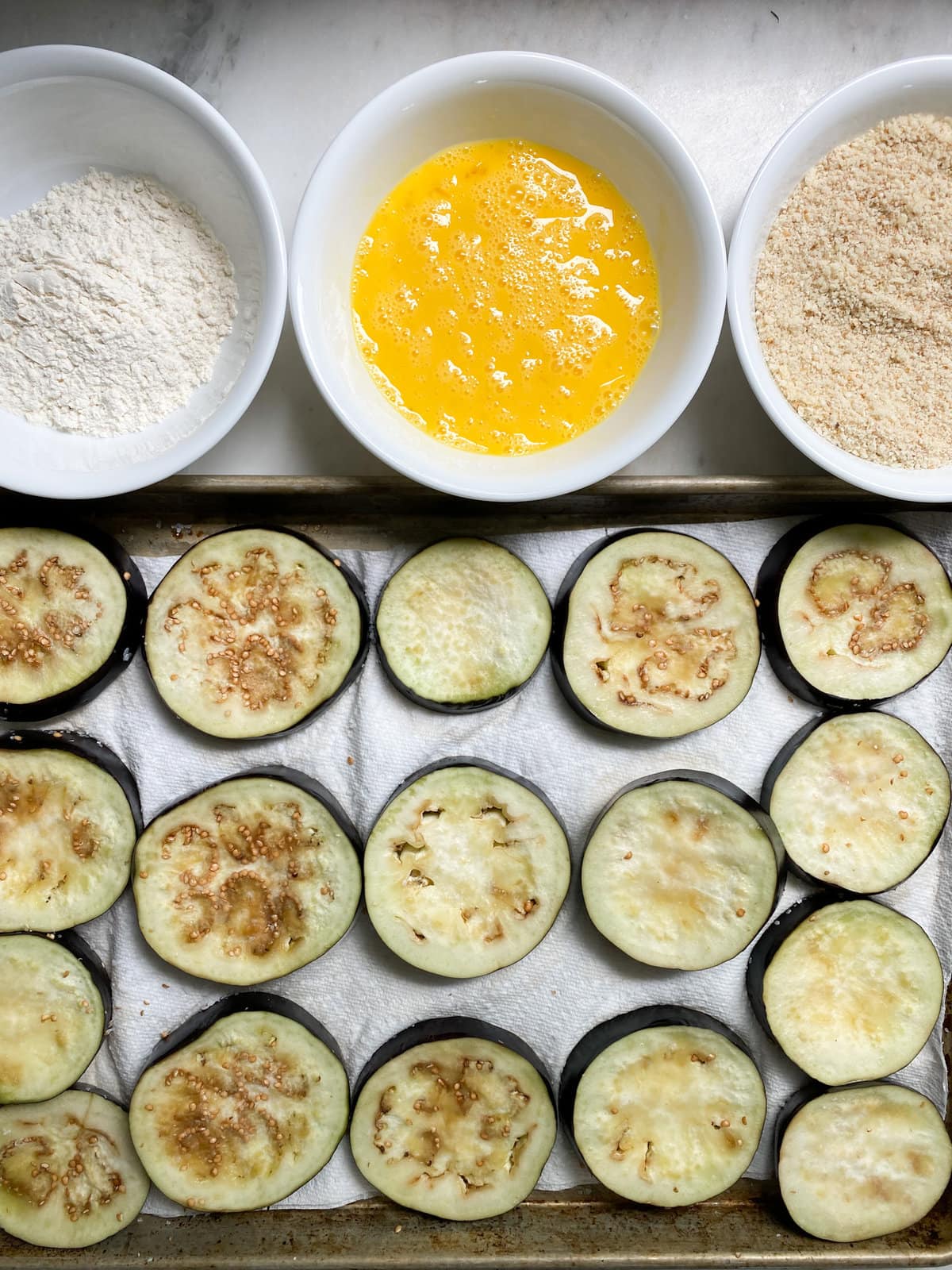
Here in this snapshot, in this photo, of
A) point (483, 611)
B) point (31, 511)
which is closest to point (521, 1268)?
point (483, 611)

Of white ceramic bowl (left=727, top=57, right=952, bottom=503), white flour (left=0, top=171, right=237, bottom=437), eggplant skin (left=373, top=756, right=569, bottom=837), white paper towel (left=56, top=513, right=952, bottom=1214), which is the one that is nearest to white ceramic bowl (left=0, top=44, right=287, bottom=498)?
white flour (left=0, top=171, right=237, bottom=437)

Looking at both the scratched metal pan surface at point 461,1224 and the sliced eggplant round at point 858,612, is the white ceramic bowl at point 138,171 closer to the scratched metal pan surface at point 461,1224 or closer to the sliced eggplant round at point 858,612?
the scratched metal pan surface at point 461,1224

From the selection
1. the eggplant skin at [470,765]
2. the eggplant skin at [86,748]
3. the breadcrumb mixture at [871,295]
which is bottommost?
the eggplant skin at [86,748]

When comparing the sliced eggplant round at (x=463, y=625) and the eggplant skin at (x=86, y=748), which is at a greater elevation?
the sliced eggplant round at (x=463, y=625)

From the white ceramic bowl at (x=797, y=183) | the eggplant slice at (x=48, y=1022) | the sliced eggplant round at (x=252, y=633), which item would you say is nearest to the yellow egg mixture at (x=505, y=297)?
the white ceramic bowl at (x=797, y=183)

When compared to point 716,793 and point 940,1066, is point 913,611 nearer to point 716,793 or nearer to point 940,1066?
point 716,793

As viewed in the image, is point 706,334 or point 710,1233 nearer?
point 706,334

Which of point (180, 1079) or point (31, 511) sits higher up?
point (31, 511)

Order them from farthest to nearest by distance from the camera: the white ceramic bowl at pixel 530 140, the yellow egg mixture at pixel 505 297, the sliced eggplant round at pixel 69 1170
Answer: the sliced eggplant round at pixel 69 1170 < the yellow egg mixture at pixel 505 297 < the white ceramic bowl at pixel 530 140
